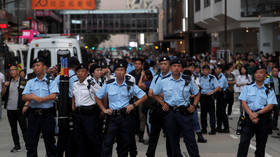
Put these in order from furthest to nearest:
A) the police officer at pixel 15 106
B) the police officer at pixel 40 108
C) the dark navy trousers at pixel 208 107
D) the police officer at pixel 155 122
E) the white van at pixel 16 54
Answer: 1. the white van at pixel 16 54
2. the dark navy trousers at pixel 208 107
3. the police officer at pixel 15 106
4. the police officer at pixel 155 122
5. the police officer at pixel 40 108

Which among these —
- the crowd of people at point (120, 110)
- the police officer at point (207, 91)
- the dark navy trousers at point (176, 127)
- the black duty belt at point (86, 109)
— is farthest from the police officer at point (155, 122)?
the police officer at point (207, 91)

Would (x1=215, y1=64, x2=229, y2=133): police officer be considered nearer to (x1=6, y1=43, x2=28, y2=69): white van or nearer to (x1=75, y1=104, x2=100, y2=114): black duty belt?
(x1=75, y1=104, x2=100, y2=114): black duty belt

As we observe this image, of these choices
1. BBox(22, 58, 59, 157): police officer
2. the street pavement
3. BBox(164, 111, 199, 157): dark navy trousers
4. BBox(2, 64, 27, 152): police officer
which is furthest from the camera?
BBox(2, 64, 27, 152): police officer

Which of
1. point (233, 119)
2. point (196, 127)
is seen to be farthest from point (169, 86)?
point (233, 119)

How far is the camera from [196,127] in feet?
41.2

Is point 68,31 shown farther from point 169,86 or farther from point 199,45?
point 169,86

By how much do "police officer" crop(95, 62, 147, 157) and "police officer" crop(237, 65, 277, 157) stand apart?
175cm

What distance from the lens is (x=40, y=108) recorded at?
349 inches

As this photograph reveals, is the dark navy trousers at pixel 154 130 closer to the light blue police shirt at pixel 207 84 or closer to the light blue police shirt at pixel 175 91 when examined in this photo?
the light blue police shirt at pixel 175 91

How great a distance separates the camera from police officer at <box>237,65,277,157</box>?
335 inches

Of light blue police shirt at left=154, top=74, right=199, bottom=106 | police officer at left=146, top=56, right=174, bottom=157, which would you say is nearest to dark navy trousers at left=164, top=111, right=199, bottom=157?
light blue police shirt at left=154, top=74, right=199, bottom=106

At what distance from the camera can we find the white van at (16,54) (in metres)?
27.3

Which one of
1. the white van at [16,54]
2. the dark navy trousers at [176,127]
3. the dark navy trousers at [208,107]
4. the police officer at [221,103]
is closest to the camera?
the dark navy trousers at [176,127]

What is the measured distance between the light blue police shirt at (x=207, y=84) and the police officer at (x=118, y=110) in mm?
5387
